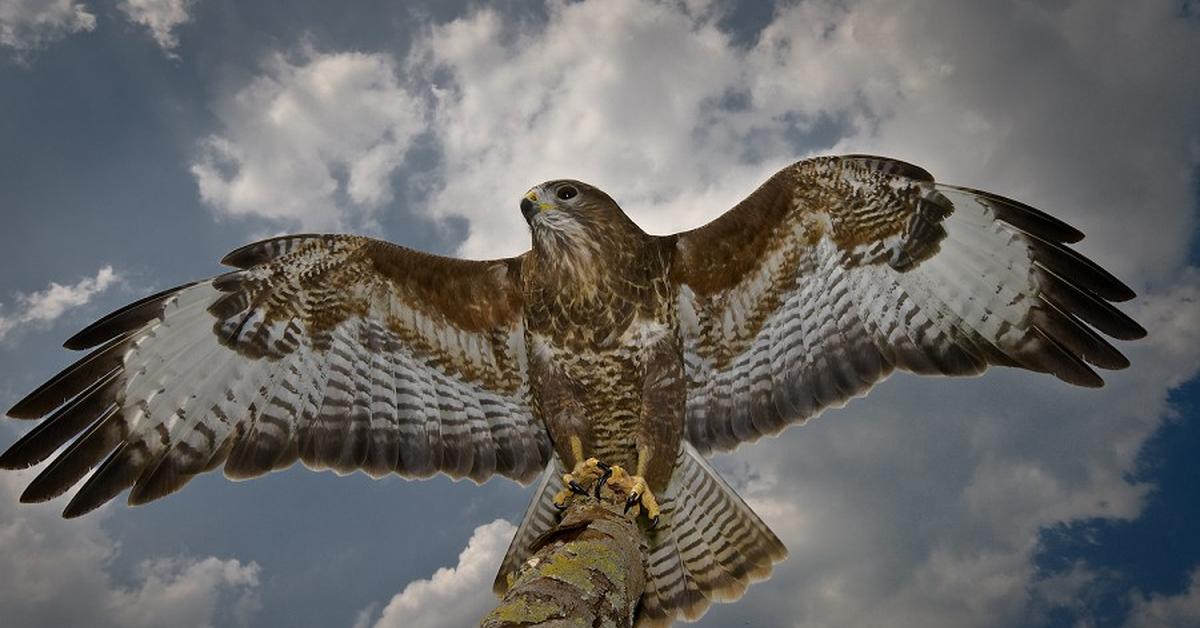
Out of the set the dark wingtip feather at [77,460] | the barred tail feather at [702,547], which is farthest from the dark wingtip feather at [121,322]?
the barred tail feather at [702,547]

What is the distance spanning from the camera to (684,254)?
7070mm

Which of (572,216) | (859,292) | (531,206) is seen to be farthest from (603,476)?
(859,292)

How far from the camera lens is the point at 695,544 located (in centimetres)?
676

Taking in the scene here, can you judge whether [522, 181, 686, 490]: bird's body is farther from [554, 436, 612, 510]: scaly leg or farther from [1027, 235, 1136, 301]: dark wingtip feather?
[1027, 235, 1136, 301]: dark wingtip feather

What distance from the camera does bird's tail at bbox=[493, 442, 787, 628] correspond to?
657 cm

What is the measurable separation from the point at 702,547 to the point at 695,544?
0.20ft

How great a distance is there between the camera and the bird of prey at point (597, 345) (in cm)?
645

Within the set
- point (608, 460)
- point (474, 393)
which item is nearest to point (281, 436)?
point (474, 393)

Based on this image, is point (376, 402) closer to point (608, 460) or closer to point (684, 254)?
point (608, 460)

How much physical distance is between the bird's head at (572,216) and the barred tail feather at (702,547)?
1935 mm

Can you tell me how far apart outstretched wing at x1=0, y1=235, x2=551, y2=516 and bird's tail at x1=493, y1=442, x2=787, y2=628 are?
2.44 feet

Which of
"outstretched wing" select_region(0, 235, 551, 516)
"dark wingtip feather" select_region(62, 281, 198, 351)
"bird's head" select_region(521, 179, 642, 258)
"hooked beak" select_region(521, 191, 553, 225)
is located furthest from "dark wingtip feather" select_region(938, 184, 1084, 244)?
"dark wingtip feather" select_region(62, 281, 198, 351)

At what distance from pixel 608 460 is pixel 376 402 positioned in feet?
7.39

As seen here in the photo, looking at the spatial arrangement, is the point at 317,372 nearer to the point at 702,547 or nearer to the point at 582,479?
the point at 582,479
